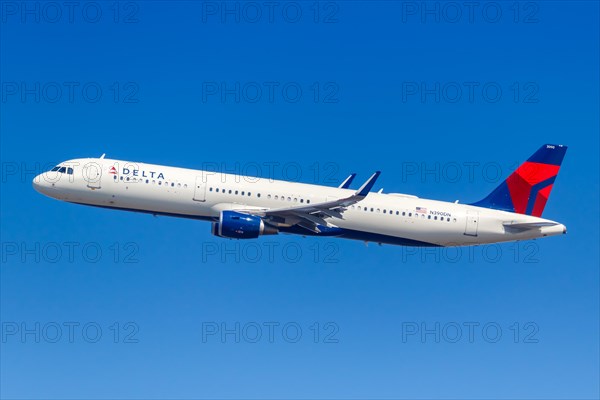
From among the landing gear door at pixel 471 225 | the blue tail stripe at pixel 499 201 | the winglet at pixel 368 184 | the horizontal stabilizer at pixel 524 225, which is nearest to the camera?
the winglet at pixel 368 184

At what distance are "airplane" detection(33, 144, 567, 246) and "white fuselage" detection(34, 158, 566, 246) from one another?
74 mm

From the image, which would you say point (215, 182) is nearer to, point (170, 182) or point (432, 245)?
point (170, 182)

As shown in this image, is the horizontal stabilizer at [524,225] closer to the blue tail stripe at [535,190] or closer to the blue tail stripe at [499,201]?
the blue tail stripe at [499,201]

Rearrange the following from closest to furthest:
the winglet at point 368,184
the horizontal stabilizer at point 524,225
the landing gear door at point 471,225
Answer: the winglet at point 368,184 < the horizontal stabilizer at point 524,225 < the landing gear door at point 471,225

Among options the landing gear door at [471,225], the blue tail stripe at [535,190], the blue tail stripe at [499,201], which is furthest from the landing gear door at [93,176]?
the blue tail stripe at [535,190]

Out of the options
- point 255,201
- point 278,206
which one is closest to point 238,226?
point 255,201

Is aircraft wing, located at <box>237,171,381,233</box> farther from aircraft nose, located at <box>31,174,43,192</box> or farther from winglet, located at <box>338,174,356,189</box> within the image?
aircraft nose, located at <box>31,174,43,192</box>

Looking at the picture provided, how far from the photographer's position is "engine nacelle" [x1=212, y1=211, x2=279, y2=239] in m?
69.6

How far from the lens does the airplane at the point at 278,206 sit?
7100 cm

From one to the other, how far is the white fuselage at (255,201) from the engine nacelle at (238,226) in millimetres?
1880

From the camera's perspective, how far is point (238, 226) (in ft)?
228

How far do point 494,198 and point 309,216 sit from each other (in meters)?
17.8

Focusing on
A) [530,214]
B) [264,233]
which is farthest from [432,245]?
[264,233]

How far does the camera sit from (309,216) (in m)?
71.4
